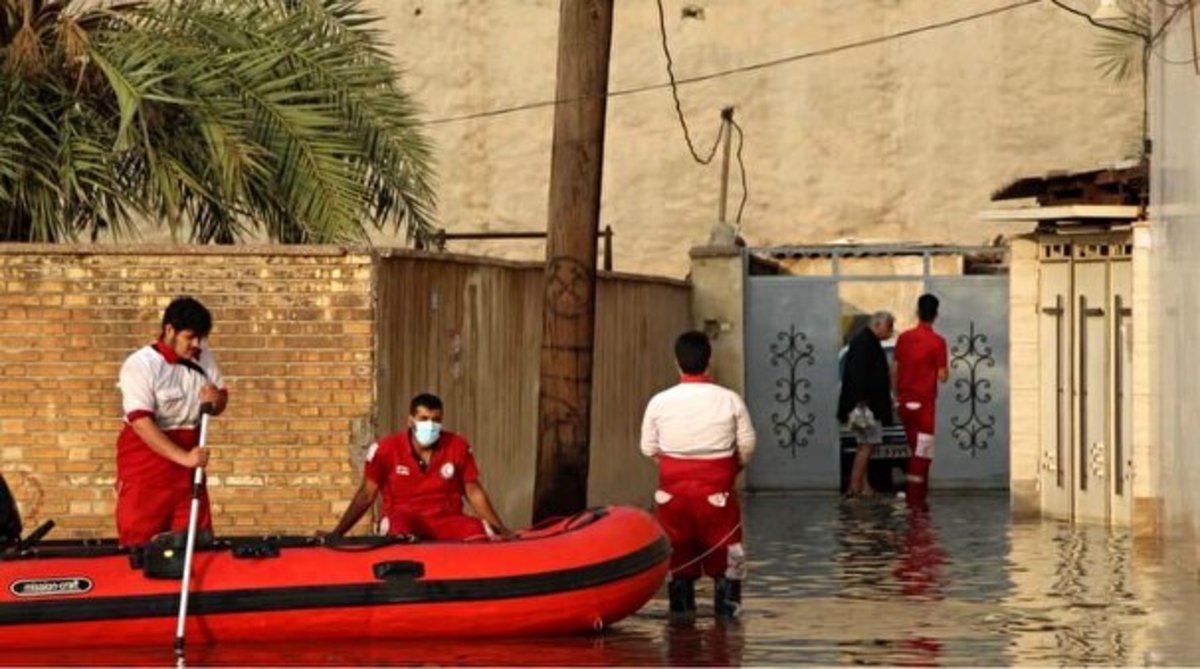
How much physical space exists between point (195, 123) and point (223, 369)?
10.8 feet

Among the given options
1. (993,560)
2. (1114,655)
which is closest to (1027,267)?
(993,560)

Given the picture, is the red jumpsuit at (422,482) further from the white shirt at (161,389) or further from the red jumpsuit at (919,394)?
the red jumpsuit at (919,394)

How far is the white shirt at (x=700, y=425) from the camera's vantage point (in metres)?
16.1

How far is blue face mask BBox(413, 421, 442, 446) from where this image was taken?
15.5 meters

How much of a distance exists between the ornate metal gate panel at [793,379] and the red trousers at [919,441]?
318cm

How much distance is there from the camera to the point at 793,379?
3005 centimetres

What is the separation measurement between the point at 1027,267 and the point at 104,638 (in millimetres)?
12467

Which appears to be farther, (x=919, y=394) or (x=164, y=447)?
(x=919, y=394)

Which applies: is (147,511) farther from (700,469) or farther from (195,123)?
(195,123)

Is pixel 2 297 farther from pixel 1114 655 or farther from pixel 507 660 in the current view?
pixel 1114 655

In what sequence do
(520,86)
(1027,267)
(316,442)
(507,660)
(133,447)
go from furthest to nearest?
(520,86)
(1027,267)
(316,442)
(133,447)
(507,660)

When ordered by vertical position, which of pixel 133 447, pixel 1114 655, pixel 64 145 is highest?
pixel 64 145

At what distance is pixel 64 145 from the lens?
2077 cm

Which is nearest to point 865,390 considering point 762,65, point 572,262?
point 762,65
